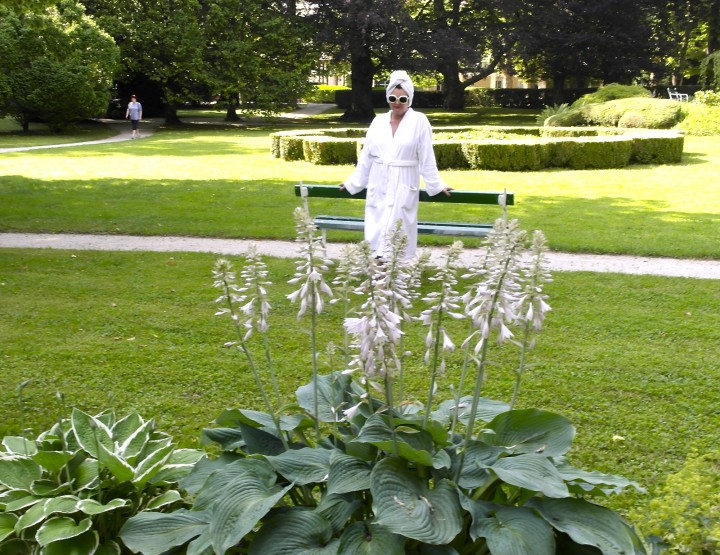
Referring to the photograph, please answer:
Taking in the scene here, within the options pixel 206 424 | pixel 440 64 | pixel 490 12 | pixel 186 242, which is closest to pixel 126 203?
pixel 186 242

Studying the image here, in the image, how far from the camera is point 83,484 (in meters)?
3.33

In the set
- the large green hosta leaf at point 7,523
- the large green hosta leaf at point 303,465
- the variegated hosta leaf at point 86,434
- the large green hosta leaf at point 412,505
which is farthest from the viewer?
the variegated hosta leaf at point 86,434

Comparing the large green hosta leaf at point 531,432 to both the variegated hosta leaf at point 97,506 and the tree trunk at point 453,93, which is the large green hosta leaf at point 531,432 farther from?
the tree trunk at point 453,93

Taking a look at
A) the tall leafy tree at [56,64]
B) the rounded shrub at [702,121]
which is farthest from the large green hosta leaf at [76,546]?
the tall leafy tree at [56,64]

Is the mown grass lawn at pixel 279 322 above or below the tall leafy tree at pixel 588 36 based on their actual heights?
below

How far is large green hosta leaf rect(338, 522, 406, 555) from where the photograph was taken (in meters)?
2.60

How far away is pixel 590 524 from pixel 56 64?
32169 mm

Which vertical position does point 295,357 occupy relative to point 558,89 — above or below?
below

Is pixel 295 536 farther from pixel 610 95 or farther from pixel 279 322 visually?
pixel 610 95

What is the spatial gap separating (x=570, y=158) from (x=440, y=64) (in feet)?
68.1

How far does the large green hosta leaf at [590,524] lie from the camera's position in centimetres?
266

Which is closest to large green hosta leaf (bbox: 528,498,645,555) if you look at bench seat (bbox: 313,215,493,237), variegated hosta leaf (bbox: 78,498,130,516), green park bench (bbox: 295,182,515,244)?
variegated hosta leaf (bbox: 78,498,130,516)

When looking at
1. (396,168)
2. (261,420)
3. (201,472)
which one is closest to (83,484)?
(201,472)

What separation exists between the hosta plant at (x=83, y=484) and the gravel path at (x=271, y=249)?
200 inches
